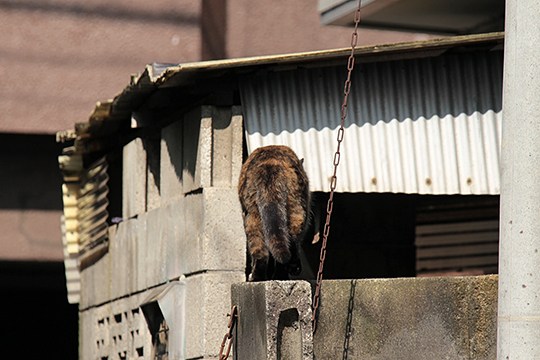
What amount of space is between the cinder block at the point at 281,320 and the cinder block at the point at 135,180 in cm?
469

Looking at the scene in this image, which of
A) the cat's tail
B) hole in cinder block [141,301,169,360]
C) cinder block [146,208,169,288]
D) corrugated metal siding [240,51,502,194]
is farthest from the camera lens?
cinder block [146,208,169,288]

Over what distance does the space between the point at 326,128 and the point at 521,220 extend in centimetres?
444

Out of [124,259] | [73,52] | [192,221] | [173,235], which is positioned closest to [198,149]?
[192,221]

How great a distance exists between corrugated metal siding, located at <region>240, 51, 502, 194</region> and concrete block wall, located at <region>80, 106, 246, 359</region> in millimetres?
462

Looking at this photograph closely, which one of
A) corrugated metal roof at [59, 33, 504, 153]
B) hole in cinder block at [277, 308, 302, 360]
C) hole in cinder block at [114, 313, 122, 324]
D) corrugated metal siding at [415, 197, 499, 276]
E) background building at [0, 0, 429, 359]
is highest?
background building at [0, 0, 429, 359]

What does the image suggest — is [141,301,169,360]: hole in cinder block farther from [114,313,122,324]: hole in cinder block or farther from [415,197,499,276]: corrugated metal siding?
[415,197,499,276]: corrugated metal siding

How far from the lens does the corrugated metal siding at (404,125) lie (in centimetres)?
1073

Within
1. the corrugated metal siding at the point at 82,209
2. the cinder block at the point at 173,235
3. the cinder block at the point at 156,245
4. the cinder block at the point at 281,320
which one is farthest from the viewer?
the corrugated metal siding at the point at 82,209

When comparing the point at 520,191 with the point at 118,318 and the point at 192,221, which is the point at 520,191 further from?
the point at 118,318

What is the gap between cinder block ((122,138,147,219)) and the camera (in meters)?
12.8

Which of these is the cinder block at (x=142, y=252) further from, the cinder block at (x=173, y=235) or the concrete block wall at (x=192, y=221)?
the cinder block at (x=173, y=235)

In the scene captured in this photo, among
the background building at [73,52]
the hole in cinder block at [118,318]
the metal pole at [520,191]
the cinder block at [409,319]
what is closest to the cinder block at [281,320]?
the cinder block at [409,319]

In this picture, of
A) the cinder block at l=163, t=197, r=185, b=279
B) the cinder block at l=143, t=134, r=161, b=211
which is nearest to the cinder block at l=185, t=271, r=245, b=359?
the cinder block at l=163, t=197, r=185, b=279

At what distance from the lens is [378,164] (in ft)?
35.3
